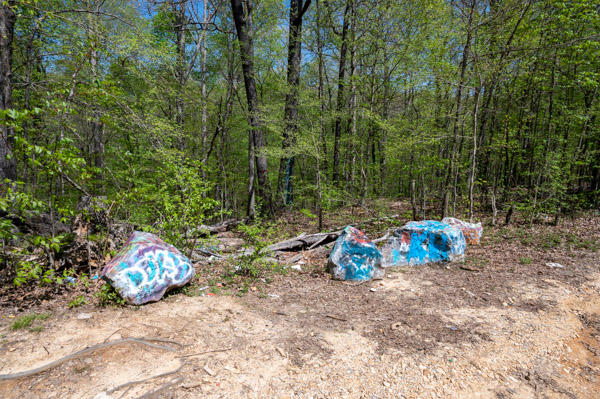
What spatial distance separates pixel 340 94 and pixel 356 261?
7571 mm

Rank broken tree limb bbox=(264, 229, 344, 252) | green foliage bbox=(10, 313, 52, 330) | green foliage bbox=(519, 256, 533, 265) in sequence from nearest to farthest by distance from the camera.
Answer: green foliage bbox=(10, 313, 52, 330) < green foliage bbox=(519, 256, 533, 265) < broken tree limb bbox=(264, 229, 344, 252)

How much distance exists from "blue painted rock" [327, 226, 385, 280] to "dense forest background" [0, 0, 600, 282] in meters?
2.38

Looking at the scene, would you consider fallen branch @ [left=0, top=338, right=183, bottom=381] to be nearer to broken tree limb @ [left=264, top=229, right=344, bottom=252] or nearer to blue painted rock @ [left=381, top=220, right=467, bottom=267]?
broken tree limb @ [left=264, top=229, right=344, bottom=252]

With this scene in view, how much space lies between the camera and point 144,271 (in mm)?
3473

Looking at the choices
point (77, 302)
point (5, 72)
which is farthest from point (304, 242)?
point (5, 72)

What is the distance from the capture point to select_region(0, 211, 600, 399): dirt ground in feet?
7.57

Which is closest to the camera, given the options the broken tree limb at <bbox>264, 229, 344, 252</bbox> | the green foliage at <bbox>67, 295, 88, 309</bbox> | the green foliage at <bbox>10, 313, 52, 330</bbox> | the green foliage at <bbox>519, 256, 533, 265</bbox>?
the green foliage at <bbox>10, 313, 52, 330</bbox>

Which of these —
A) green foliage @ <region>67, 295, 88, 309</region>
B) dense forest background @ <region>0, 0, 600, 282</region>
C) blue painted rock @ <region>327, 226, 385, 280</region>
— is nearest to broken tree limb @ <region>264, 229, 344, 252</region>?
dense forest background @ <region>0, 0, 600, 282</region>

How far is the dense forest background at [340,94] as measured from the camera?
4.95 m

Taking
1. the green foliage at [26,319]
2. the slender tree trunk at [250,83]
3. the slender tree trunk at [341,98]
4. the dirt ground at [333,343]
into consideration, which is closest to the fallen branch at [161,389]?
the dirt ground at [333,343]

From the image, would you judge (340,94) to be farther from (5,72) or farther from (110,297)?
(110,297)

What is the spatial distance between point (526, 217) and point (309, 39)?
9.39 metres

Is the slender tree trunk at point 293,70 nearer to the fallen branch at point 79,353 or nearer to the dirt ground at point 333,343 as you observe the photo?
the dirt ground at point 333,343

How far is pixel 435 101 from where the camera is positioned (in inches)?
354
